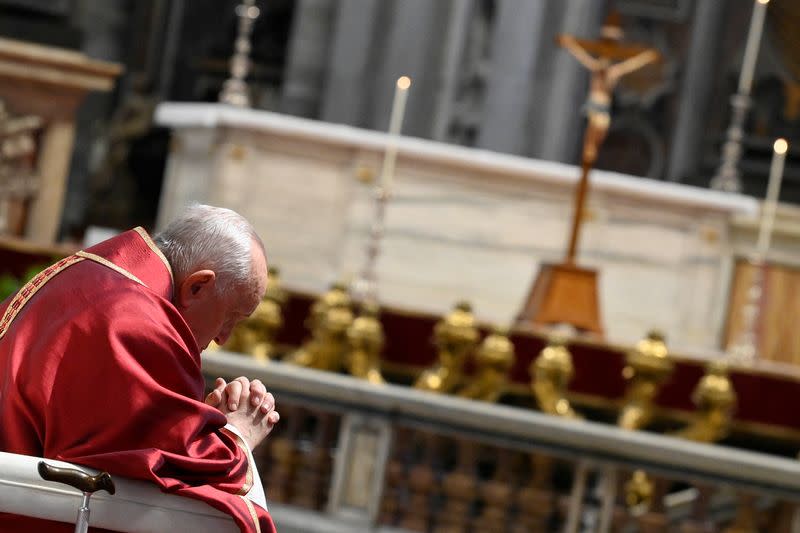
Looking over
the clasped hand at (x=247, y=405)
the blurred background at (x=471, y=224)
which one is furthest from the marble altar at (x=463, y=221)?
the clasped hand at (x=247, y=405)

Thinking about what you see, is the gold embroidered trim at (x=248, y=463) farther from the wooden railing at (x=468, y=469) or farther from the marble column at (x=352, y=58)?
the marble column at (x=352, y=58)

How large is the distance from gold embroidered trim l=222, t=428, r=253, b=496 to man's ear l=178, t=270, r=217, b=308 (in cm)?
26

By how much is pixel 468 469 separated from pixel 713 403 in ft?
3.26

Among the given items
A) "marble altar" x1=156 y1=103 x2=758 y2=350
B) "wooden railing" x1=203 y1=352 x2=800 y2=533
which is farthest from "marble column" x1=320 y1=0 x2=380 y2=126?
"wooden railing" x1=203 y1=352 x2=800 y2=533

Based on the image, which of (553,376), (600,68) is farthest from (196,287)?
(600,68)

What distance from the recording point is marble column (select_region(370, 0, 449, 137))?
45.0ft

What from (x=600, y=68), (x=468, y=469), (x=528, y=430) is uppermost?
(x=600, y=68)

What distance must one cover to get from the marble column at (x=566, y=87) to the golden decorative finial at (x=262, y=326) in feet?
23.6

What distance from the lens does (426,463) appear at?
5.75 metres

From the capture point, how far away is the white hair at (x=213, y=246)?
10.3 feet

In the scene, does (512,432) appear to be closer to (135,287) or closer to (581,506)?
(581,506)

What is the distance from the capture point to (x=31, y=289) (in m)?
3.19

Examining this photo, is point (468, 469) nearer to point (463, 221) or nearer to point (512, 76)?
point (463, 221)

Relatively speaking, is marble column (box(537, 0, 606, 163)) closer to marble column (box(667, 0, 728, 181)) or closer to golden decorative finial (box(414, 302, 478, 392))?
marble column (box(667, 0, 728, 181))
